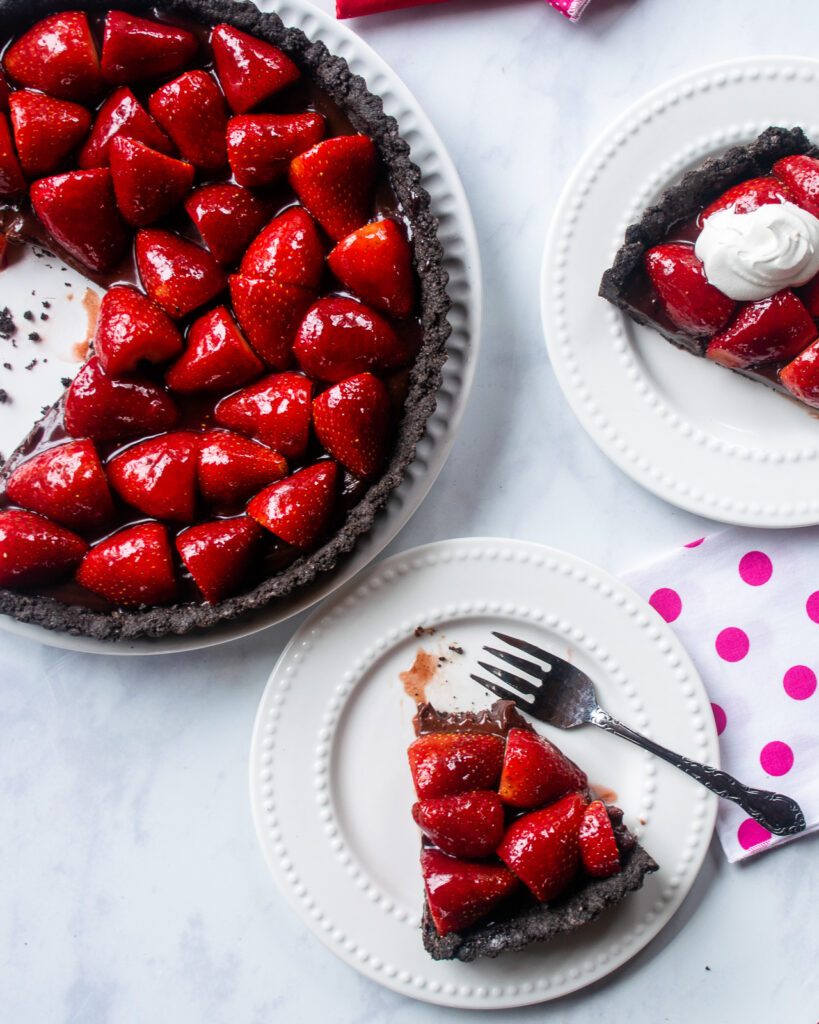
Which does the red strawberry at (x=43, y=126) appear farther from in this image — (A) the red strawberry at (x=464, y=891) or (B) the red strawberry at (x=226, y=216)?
(A) the red strawberry at (x=464, y=891)

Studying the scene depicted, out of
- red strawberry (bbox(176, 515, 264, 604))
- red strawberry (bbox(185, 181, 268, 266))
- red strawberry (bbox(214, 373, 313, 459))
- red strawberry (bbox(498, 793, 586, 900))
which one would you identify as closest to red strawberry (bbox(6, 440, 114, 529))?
red strawberry (bbox(176, 515, 264, 604))

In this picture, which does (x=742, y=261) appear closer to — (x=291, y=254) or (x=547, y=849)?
(x=291, y=254)

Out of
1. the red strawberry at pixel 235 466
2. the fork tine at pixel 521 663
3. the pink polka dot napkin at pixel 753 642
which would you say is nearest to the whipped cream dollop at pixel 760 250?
the pink polka dot napkin at pixel 753 642

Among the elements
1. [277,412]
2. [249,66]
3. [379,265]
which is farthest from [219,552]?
[249,66]

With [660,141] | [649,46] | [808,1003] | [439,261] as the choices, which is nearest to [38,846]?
[439,261]

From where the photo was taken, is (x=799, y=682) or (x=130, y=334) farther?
(x=799, y=682)

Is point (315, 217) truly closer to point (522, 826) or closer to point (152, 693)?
point (152, 693)

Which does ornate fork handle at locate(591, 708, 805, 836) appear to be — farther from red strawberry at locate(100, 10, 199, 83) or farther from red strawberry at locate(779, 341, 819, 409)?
red strawberry at locate(100, 10, 199, 83)
